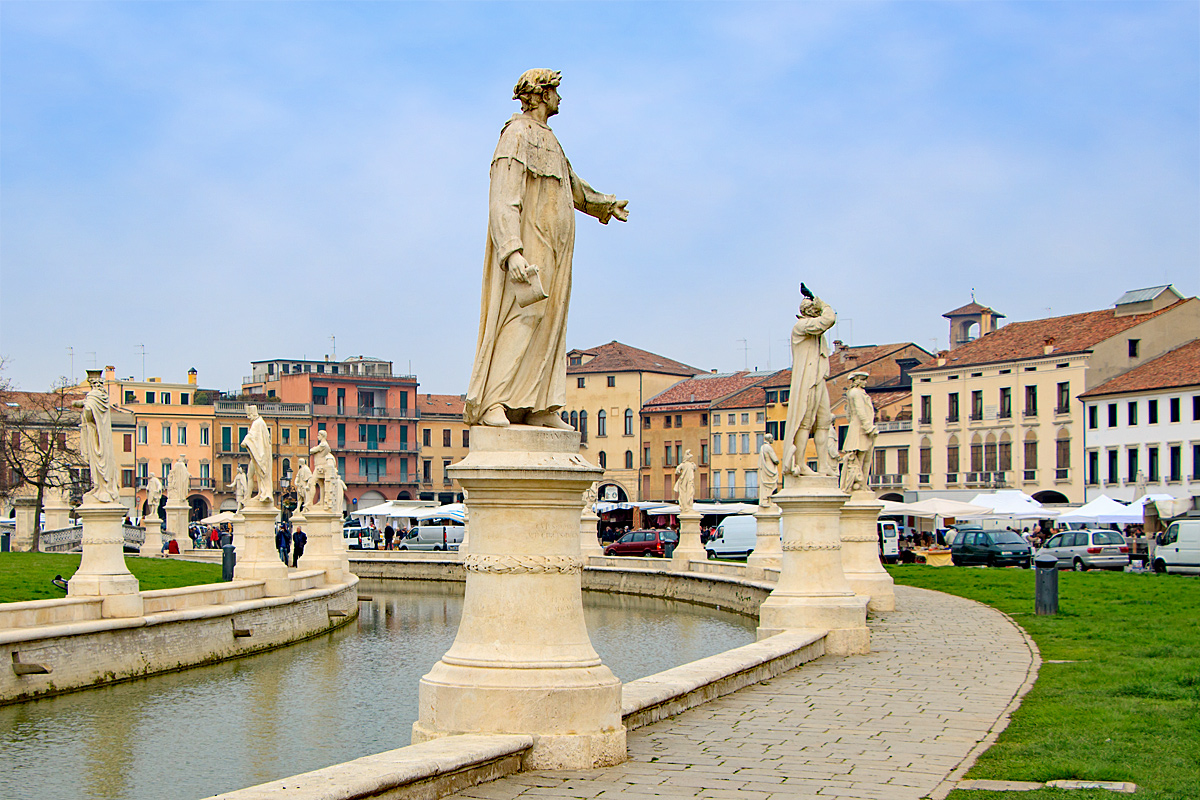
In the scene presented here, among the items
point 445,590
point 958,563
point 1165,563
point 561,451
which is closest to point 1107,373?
point 958,563

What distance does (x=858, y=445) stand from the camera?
19375mm

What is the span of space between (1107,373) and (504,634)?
62235 mm

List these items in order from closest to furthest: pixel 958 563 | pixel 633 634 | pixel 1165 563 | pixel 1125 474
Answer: pixel 633 634 < pixel 1165 563 < pixel 958 563 < pixel 1125 474

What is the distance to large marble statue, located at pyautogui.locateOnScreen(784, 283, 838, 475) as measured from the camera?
14766 millimetres

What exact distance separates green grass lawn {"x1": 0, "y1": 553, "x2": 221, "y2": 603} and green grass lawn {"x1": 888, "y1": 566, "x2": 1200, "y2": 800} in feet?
45.0

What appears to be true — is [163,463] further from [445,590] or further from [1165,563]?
[1165,563]

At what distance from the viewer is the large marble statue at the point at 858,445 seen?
19.4 meters

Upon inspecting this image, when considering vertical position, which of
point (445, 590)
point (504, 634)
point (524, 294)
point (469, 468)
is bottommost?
point (445, 590)

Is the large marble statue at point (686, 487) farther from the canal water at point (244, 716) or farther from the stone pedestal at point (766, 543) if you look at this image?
the canal water at point (244, 716)

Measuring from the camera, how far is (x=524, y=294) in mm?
7277

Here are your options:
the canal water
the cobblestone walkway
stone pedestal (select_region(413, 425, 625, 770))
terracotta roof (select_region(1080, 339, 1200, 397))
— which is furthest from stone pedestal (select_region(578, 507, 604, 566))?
terracotta roof (select_region(1080, 339, 1200, 397))

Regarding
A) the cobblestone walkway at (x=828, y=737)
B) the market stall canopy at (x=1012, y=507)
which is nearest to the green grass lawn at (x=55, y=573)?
the cobblestone walkway at (x=828, y=737)

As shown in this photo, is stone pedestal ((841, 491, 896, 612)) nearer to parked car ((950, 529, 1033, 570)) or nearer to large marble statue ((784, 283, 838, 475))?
large marble statue ((784, 283, 838, 475))

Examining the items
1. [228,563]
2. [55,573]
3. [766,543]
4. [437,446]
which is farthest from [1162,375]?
[437,446]
